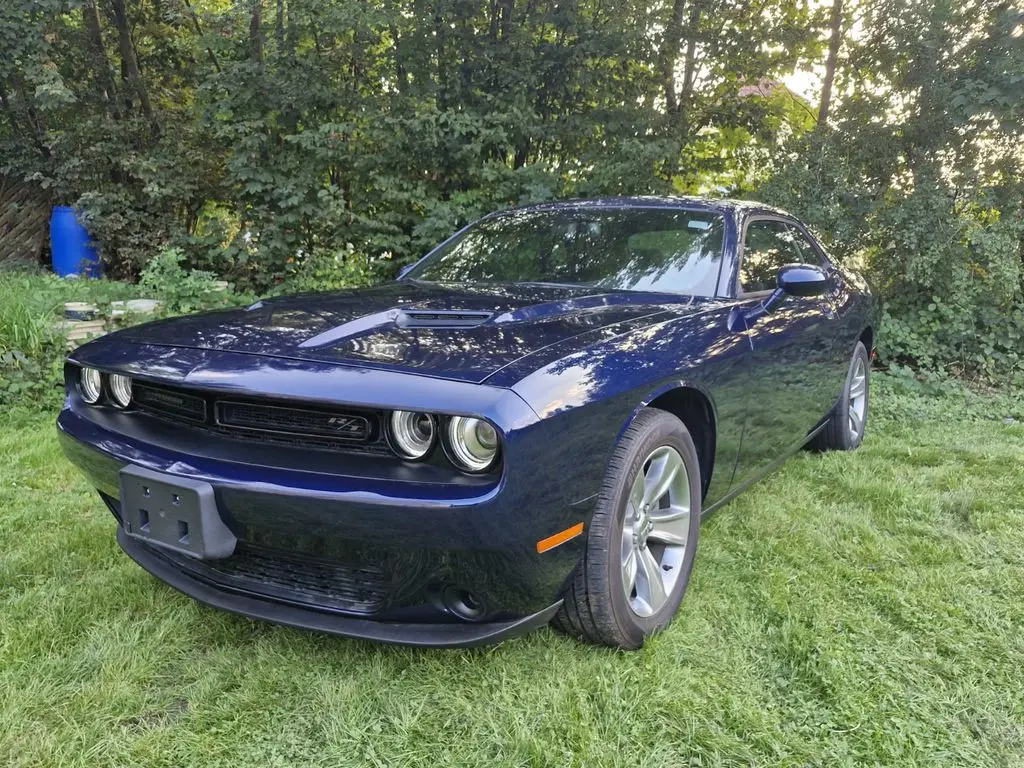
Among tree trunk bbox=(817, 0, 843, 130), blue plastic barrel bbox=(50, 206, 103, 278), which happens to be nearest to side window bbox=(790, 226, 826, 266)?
tree trunk bbox=(817, 0, 843, 130)

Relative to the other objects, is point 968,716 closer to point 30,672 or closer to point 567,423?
point 567,423

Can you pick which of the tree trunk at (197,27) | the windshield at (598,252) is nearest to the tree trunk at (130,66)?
the tree trunk at (197,27)

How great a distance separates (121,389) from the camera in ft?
7.15

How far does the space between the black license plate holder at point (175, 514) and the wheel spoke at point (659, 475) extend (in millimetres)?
1106

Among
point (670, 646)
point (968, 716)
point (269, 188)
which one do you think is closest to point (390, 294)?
point (670, 646)

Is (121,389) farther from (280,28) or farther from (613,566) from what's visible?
(280,28)

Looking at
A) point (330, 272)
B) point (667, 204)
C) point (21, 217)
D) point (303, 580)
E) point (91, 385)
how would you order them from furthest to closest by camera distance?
1. point (21, 217)
2. point (330, 272)
3. point (667, 204)
4. point (91, 385)
5. point (303, 580)

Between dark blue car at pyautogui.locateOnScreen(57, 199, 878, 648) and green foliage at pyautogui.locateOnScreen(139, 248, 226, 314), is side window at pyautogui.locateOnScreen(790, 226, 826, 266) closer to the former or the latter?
dark blue car at pyautogui.locateOnScreen(57, 199, 878, 648)

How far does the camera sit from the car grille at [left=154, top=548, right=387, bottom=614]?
67.3 inches

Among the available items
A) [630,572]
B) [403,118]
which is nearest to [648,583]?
[630,572]

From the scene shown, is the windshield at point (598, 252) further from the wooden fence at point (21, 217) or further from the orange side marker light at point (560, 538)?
the wooden fence at point (21, 217)

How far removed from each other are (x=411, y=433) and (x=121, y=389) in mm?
1085

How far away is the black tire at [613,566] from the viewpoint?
5.94 feet

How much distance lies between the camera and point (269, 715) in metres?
1.74
